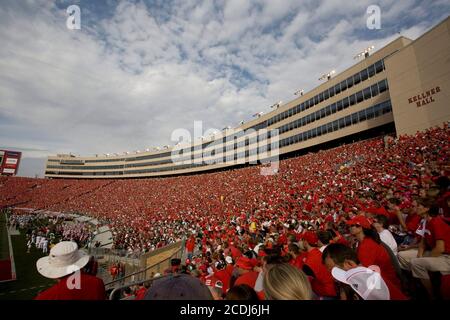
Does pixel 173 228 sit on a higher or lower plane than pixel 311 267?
lower

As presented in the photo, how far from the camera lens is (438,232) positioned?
10.6 feet

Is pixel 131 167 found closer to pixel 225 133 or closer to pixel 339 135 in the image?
pixel 225 133

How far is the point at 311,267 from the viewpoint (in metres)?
3.35

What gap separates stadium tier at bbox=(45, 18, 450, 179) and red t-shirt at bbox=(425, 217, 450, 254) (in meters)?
19.2

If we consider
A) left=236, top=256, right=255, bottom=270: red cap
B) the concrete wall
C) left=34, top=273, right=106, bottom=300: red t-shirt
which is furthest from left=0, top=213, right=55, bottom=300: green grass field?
the concrete wall

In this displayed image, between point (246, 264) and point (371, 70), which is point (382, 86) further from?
point (246, 264)

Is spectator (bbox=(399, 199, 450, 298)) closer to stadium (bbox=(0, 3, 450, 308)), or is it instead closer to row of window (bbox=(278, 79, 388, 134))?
stadium (bbox=(0, 3, 450, 308))

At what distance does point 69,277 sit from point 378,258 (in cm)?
387

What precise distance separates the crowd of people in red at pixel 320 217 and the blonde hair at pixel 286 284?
14cm

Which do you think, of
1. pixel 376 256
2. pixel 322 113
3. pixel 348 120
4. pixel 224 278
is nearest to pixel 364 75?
pixel 348 120

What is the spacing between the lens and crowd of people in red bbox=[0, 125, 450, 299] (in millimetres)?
3213
